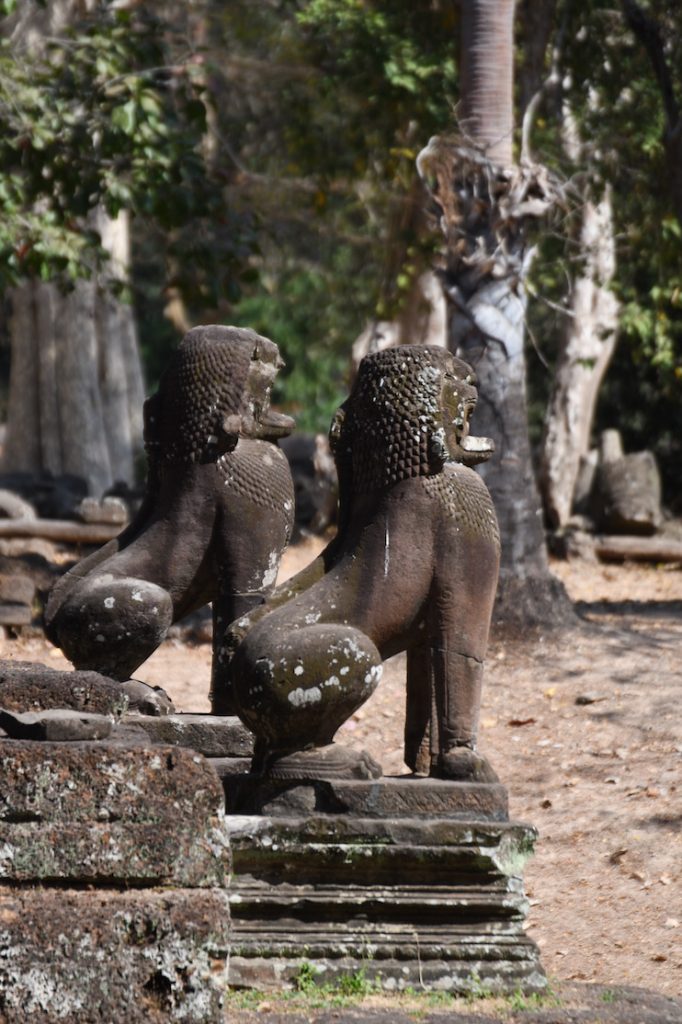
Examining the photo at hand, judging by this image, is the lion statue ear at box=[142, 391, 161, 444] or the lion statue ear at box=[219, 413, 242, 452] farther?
the lion statue ear at box=[142, 391, 161, 444]

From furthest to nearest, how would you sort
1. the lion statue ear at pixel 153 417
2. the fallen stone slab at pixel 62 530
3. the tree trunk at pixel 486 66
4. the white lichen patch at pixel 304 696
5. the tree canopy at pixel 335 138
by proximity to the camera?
the fallen stone slab at pixel 62 530
the tree canopy at pixel 335 138
the tree trunk at pixel 486 66
the lion statue ear at pixel 153 417
the white lichen patch at pixel 304 696

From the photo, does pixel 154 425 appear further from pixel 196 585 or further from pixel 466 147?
pixel 466 147

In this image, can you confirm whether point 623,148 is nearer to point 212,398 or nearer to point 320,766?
point 212,398

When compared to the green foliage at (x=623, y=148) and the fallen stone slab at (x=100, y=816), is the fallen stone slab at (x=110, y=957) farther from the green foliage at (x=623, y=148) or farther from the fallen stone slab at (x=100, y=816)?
the green foliage at (x=623, y=148)

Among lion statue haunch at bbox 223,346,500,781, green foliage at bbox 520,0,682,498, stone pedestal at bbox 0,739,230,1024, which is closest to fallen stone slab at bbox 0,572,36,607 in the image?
green foliage at bbox 520,0,682,498

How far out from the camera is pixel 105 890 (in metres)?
3.74

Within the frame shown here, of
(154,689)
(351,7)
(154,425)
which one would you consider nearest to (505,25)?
(351,7)

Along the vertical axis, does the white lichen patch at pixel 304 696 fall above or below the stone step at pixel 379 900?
above

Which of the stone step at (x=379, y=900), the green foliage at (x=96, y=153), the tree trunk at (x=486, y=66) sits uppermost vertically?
the tree trunk at (x=486, y=66)

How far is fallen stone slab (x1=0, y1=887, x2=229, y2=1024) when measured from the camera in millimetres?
3635

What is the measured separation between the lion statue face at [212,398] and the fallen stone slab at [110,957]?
257cm

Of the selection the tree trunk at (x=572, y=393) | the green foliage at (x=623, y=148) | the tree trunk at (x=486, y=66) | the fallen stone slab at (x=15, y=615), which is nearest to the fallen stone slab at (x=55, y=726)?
the tree trunk at (x=486, y=66)

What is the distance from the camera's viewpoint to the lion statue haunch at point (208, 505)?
6.02 m

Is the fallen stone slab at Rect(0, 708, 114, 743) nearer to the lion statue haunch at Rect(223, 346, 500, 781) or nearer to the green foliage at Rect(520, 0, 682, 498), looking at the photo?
the lion statue haunch at Rect(223, 346, 500, 781)
